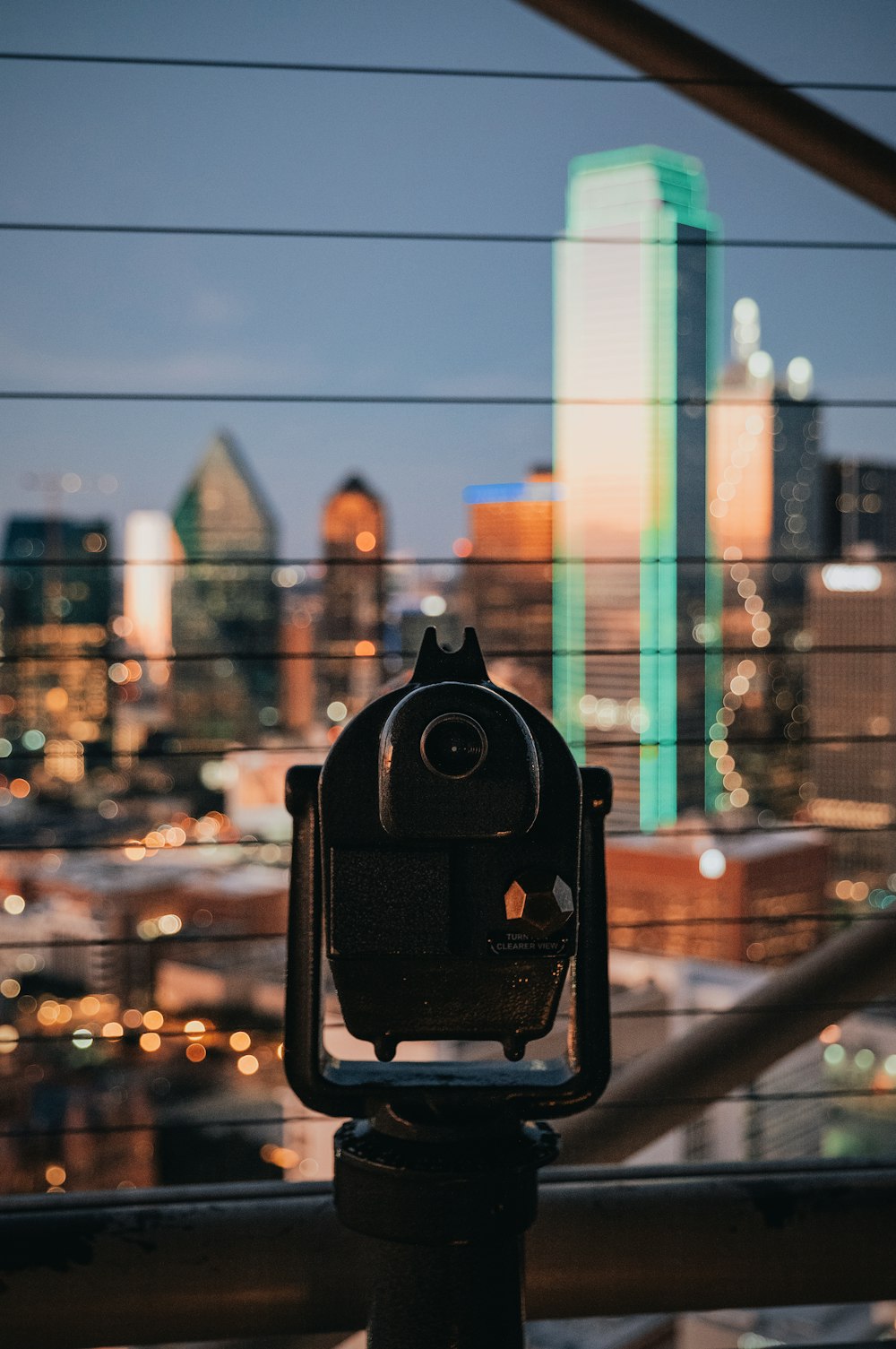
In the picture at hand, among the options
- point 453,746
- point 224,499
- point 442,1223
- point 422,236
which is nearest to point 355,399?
Answer: point 422,236

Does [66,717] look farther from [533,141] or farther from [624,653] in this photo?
[533,141]

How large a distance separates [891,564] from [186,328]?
1.00 m

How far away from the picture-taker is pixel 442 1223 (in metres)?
0.98

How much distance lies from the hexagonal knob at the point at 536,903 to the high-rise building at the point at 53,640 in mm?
595

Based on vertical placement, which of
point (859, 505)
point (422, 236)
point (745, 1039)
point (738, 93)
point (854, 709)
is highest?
point (738, 93)

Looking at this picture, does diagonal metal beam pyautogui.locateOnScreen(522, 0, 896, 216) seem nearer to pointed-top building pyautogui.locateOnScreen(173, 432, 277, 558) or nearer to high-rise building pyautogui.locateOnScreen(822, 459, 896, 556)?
high-rise building pyautogui.locateOnScreen(822, 459, 896, 556)

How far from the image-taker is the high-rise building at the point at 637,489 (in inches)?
61.6

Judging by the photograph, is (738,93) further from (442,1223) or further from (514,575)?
(442,1223)

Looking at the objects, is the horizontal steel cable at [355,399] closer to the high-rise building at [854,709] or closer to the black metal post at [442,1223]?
the high-rise building at [854,709]

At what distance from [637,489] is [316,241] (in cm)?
51

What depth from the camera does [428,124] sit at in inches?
64.1

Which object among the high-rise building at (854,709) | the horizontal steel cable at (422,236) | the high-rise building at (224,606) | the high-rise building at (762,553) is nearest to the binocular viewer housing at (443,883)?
the high-rise building at (224,606)

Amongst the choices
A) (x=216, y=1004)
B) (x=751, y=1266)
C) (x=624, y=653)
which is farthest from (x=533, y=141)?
(x=216, y=1004)

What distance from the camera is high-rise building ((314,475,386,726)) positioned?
151cm
